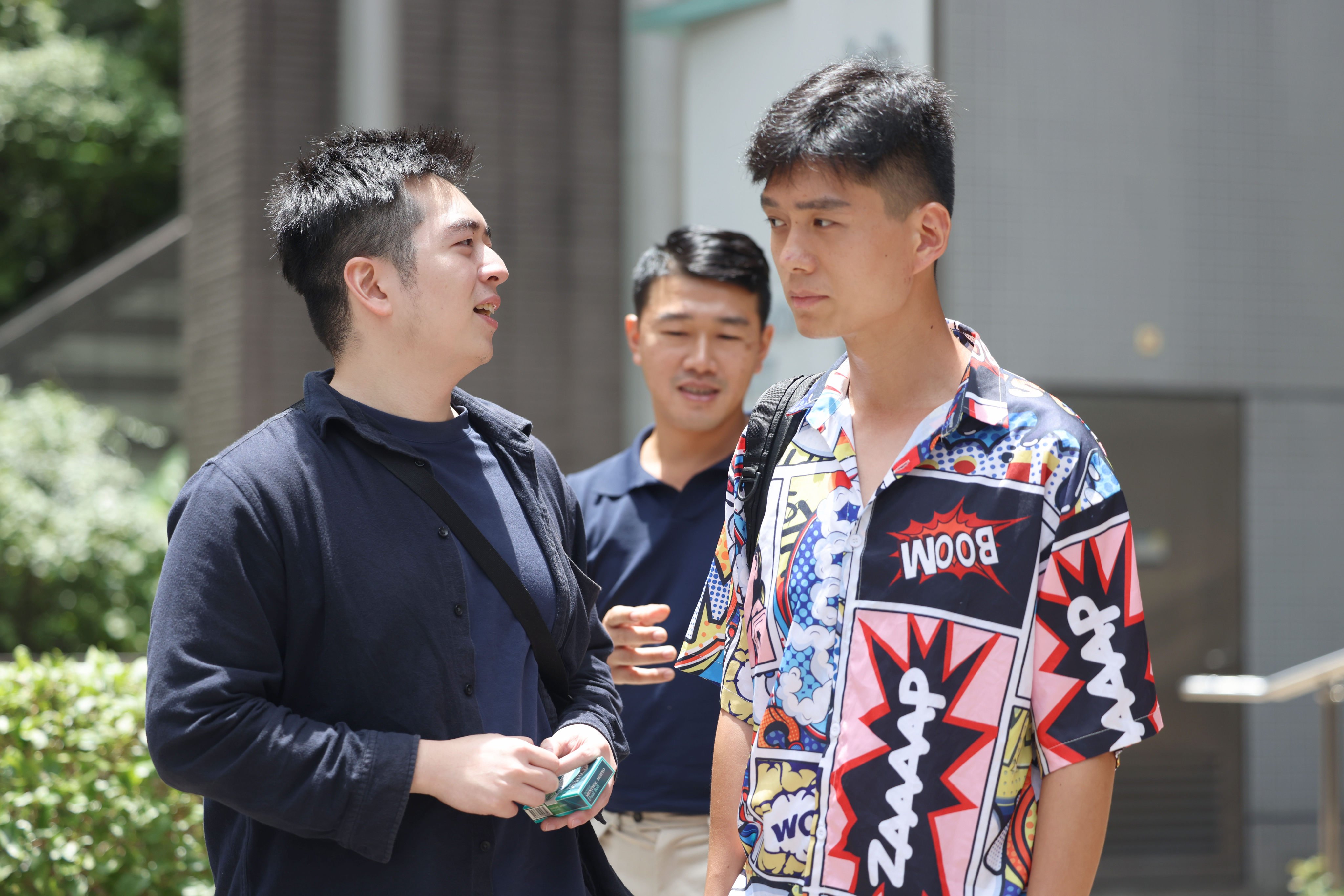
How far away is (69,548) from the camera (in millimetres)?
10242

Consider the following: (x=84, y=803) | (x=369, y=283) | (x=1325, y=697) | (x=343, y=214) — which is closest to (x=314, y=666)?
(x=369, y=283)

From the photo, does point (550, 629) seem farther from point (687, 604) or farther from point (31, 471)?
point (31, 471)

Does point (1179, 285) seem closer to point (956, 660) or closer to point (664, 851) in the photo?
point (664, 851)

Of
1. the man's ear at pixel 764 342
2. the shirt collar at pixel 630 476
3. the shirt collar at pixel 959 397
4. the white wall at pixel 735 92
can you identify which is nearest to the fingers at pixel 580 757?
the shirt collar at pixel 959 397

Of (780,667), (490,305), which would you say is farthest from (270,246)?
(780,667)

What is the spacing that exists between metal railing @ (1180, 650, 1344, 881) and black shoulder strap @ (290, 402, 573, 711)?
3.81 metres

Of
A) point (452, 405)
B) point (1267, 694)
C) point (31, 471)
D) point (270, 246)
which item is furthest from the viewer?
point (31, 471)

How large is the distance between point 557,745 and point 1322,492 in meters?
5.68

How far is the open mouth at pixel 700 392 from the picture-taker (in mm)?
3199

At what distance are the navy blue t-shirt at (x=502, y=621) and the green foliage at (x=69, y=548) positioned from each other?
8.30 m

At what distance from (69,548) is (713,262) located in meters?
8.49

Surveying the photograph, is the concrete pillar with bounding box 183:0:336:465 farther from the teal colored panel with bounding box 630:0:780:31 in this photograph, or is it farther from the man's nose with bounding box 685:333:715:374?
the man's nose with bounding box 685:333:715:374

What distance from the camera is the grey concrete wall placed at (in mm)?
6035

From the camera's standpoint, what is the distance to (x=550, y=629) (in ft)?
7.13
